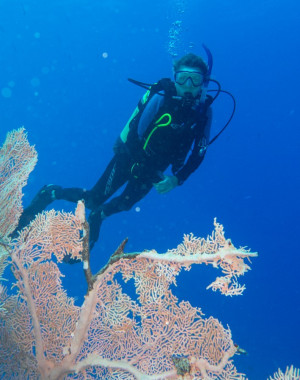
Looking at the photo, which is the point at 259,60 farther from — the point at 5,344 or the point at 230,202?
the point at 5,344

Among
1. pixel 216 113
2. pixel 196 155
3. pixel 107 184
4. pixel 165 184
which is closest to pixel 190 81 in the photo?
pixel 196 155

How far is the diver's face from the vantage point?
5427 millimetres

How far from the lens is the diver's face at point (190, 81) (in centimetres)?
543

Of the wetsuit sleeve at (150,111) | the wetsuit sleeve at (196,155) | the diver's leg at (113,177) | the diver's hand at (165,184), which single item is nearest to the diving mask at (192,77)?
the wetsuit sleeve at (150,111)

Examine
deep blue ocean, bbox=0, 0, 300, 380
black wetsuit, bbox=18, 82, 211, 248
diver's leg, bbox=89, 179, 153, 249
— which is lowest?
diver's leg, bbox=89, 179, 153, 249

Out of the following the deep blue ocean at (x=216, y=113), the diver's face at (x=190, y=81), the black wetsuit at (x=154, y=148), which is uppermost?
the deep blue ocean at (x=216, y=113)

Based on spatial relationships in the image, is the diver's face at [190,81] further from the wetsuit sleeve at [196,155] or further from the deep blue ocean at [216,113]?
the deep blue ocean at [216,113]

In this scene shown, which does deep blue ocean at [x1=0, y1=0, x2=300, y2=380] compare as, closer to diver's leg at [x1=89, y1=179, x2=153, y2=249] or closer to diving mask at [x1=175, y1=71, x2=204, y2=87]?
diver's leg at [x1=89, y1=179, x2=153, y2=249]

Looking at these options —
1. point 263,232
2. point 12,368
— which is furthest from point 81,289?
point 263,232

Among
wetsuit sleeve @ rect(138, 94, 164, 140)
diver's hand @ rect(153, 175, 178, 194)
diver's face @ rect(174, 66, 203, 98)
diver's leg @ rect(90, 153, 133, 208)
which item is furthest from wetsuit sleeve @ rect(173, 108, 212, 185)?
diver's leg @ rect(90, 153, 133, 208)

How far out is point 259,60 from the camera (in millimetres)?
58688

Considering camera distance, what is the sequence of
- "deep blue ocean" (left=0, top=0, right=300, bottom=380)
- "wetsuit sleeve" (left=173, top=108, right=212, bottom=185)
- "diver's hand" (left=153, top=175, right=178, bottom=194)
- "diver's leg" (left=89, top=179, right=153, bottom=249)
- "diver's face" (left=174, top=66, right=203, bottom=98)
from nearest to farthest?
"diver's face" (left=174, top=66, right=203, bottom=98)
"diver's hand" (left=153, top=175, right=178, bottom=194)
"wetsuit sleeve" (left=173, top=108, right=212, bottom=185)
"diver's leg" (left=89, top=179, right=153, bottom=249)
"deep blue ocean" (left=0, top=0, right=300, bottom=380)

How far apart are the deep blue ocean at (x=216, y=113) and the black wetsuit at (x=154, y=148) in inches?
1240

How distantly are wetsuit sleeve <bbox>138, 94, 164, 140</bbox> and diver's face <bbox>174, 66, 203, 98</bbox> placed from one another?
→ 17.0 inches
